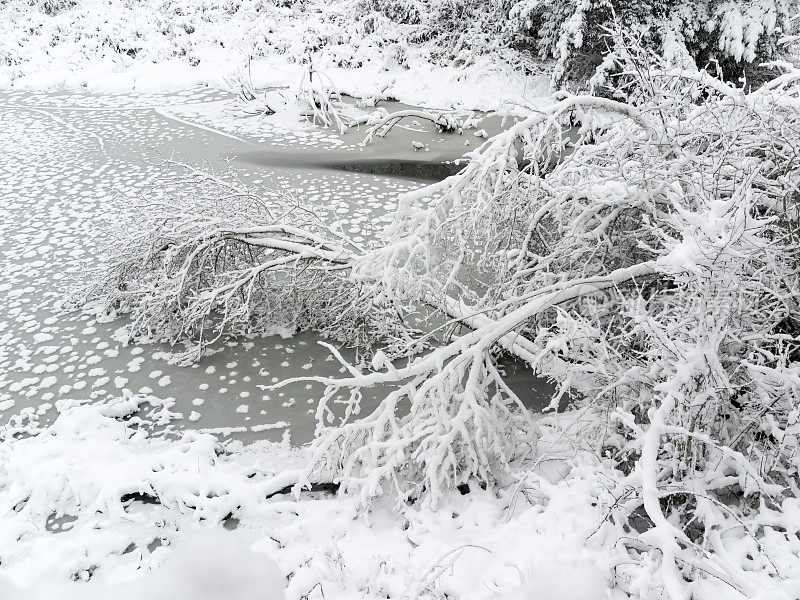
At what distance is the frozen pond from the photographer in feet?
18.2

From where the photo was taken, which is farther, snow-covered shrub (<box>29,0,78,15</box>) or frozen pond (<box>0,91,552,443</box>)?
snow-covered shrub (<box>29,0,78,15</box>)

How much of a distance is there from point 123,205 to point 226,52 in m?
12.5

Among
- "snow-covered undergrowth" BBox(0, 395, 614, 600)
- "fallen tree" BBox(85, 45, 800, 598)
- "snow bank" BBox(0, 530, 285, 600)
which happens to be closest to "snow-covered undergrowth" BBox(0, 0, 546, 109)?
"fallen tree" BBox(85, 45, 800, 598)

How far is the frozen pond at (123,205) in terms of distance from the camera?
18.2 feet

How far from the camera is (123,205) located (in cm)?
782

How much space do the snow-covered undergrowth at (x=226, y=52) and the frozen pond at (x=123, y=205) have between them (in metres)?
1.74

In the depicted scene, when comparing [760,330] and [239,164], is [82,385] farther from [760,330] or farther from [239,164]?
[239,164]

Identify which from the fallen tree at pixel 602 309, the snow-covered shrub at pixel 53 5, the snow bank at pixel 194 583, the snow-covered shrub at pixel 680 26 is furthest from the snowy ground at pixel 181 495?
the snow-covered shrub at pixel 53 5

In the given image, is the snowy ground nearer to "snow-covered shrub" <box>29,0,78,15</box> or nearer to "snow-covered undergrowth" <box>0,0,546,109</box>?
"snow-covered undergrowth" <box>0,0,546,109</box>

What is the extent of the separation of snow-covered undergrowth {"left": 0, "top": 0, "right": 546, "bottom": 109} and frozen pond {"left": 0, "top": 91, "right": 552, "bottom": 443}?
174 centimetres

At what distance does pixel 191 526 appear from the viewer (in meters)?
4.25

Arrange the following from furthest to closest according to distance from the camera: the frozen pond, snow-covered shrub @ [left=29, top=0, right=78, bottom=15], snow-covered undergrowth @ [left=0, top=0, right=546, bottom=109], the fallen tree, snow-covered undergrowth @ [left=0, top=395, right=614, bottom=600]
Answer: snow-covered shrub @ [left=29, top=0, right=78, bottom=15], snow-covered undergrowth @ [left=0, top=0, right=546, bottom=109], the frozen pond, snow-covered undergrowth @ [left=0, top=395, right=614, bottom=600], the fallen tree

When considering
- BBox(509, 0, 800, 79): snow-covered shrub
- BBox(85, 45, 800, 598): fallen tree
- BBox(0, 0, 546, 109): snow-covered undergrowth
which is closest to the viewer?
BBox(85, 45, 800, 598): fallen tree

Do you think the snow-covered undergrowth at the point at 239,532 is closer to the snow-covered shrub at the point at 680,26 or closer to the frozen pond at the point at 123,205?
the frozen pond at the point at 123,205
